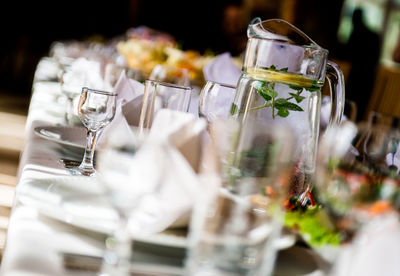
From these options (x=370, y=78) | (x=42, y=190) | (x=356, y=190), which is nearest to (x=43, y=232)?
(x=42, y=190)

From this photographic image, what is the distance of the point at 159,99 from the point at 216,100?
0.35ft

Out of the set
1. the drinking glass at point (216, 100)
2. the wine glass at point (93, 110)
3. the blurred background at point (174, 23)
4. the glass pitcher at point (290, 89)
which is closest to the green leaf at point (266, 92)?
the glass pitcher at point (290, 89)

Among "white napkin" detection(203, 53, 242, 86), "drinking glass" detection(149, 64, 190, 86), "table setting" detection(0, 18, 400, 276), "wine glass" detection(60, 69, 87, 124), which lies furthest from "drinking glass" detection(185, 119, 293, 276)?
"drinking glass" detection(149, 64, 190, 86)

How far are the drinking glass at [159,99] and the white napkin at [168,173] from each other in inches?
15.0

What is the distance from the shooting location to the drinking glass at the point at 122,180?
570 mm

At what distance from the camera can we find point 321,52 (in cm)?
102

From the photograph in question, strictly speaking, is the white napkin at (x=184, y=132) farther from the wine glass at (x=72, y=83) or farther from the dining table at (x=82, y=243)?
the wine glass at (x=72, y=83)

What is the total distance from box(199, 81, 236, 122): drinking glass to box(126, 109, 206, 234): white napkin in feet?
1.37

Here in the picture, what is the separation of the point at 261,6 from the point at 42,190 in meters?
8.74

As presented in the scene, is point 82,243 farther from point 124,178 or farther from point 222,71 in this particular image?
point 222,71

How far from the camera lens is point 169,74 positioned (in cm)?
268

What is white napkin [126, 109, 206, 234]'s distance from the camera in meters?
0.57

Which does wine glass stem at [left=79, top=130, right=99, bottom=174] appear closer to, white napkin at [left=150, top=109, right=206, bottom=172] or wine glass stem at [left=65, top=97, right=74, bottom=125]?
white napkin at [left=150, top=109, right=206, bottom=172]

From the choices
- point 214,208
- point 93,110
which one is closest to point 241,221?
point 214,208
